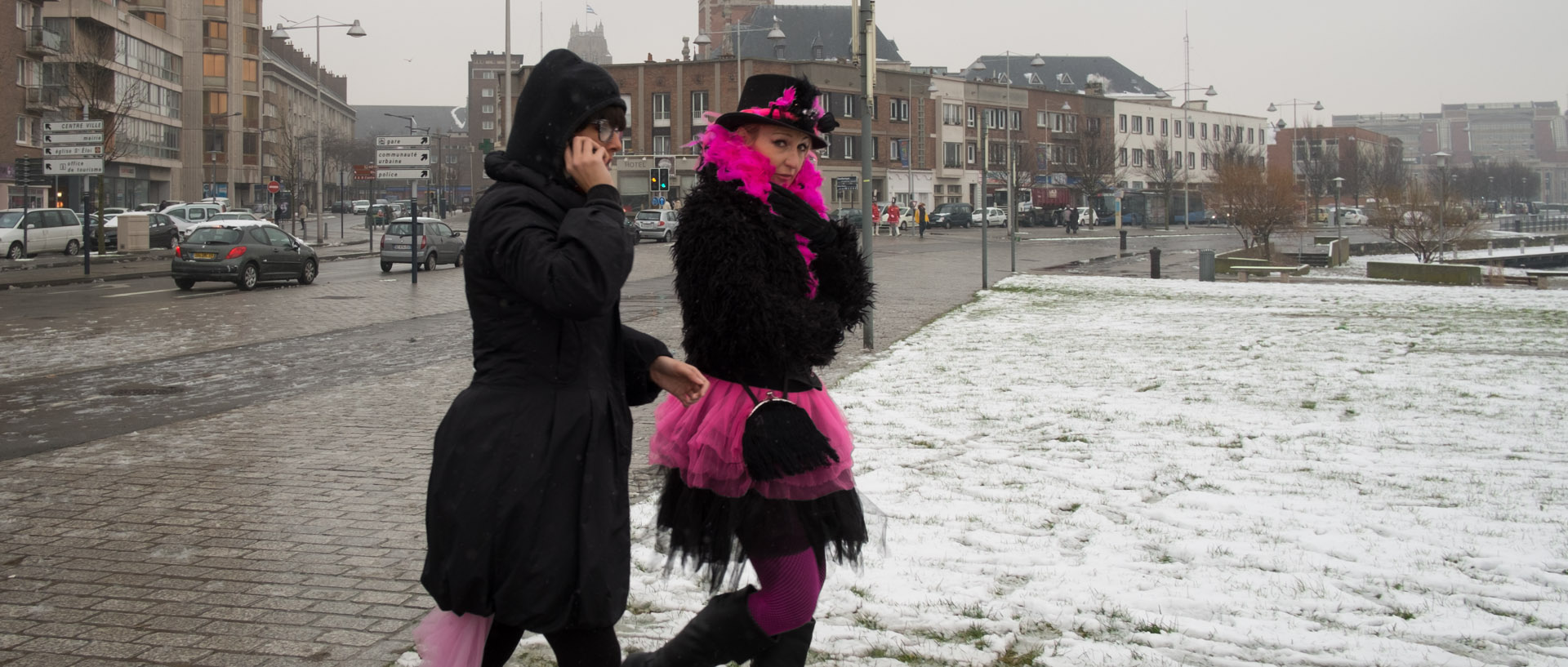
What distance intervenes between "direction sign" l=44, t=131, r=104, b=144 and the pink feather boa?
30991 mm

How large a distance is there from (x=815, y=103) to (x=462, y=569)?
1.69 meters

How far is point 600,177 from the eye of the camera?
8.36 feet

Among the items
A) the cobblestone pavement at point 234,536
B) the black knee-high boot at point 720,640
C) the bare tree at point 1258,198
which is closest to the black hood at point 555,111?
the black knee-high boot at point 720,640

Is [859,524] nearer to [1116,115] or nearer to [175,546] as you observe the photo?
[175,546]

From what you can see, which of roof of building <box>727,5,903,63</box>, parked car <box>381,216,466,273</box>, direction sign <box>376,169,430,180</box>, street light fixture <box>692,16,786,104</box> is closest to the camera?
direction sign <box>376,169,430,180</box>

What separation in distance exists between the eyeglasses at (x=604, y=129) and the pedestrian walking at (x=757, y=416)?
0.52 metres

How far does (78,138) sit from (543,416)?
32.1 metres

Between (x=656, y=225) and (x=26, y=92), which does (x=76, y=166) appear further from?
(x=26, y=92)

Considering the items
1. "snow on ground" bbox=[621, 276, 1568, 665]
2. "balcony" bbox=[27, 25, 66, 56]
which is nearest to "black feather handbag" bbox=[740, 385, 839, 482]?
"snow on ground" bbox=[621, 276, 1568, 665]

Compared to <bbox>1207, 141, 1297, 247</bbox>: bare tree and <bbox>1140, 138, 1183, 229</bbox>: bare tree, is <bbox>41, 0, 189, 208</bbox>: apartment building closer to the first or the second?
<bbox>1207, 141, 1297, 247</bbox>: bare tree

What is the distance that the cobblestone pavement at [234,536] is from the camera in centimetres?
407

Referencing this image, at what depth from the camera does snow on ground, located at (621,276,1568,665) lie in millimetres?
3914

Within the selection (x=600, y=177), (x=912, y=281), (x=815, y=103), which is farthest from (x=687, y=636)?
(x=912, y=281)

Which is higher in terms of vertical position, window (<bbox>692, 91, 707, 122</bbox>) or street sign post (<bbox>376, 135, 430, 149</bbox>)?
window (<bbox>692, 91, 707, 122</bbox>)
